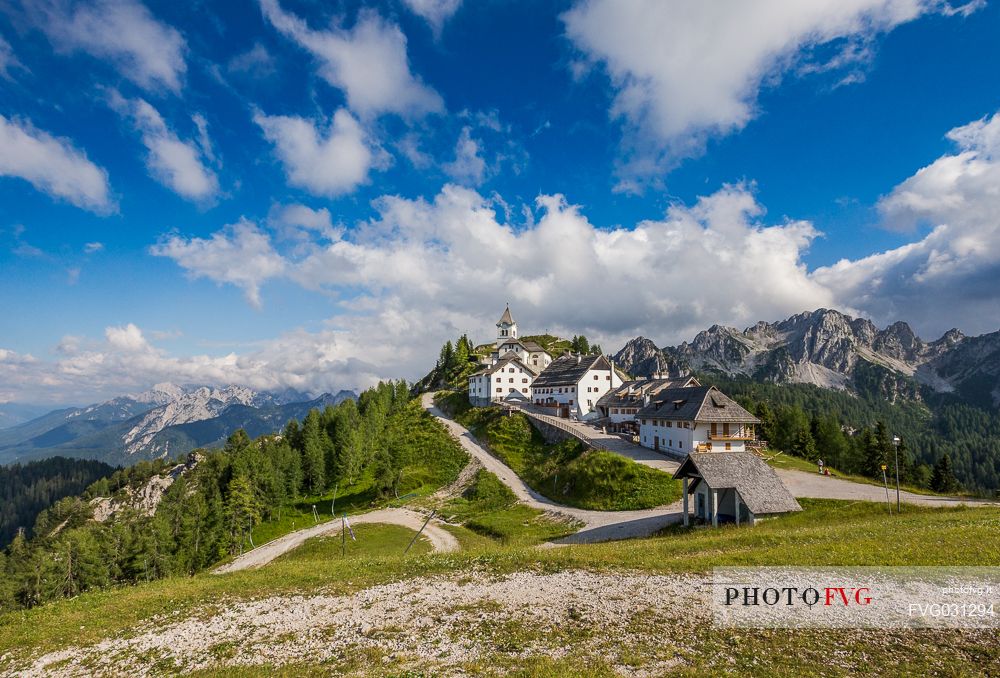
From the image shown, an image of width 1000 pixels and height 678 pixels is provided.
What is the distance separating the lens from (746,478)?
31562 mm

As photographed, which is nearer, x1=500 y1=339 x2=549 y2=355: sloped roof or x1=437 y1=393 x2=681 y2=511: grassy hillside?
x1=437 y1=393 x2=681 y2=511: grassy hillside


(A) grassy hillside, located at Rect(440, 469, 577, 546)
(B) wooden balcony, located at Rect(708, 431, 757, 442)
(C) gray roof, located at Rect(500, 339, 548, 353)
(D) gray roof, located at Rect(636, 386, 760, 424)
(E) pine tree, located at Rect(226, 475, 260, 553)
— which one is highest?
(C) gray roof, located at Rect(500, 339, 548, 353)

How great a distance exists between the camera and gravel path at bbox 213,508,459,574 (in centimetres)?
4658

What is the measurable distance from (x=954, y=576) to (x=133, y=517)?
128490 millimetres

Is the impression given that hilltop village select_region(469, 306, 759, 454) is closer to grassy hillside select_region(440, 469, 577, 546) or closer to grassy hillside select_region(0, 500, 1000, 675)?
grassy hillside select_region(440, 469, 577, 546)

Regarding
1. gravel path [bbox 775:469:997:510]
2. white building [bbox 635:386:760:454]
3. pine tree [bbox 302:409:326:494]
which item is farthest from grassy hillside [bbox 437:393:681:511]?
pine tree [bbox 302:409:326:494]

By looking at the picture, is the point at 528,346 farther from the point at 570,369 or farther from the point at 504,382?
the point at 570,369

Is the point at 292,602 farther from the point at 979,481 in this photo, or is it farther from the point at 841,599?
the point at 979,481

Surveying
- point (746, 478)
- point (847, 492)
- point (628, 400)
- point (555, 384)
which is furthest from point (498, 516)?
point (555, 384)

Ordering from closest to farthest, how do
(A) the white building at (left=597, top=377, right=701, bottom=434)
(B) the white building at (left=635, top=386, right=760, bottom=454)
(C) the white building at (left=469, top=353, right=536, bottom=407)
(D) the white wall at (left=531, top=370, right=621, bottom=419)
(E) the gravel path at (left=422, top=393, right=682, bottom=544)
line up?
(E) the gravel path at (left=422, top=393, right=682, bottom=544), (B) the white building at (left=635, top=386, right=760, bottom=454), (A) the white building at (left=597, top=377, right=701, bottom=434), (D) the white wall at (left=531, top=370, right=621, bottom=419), (C) the white building at (left=469, top=353, right=536, bottom=407)

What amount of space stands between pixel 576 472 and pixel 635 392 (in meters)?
32.6

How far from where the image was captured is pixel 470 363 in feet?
497

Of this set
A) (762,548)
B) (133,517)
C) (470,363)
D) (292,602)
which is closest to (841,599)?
(762,548)

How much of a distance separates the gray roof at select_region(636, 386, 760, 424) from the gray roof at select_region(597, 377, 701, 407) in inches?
599
